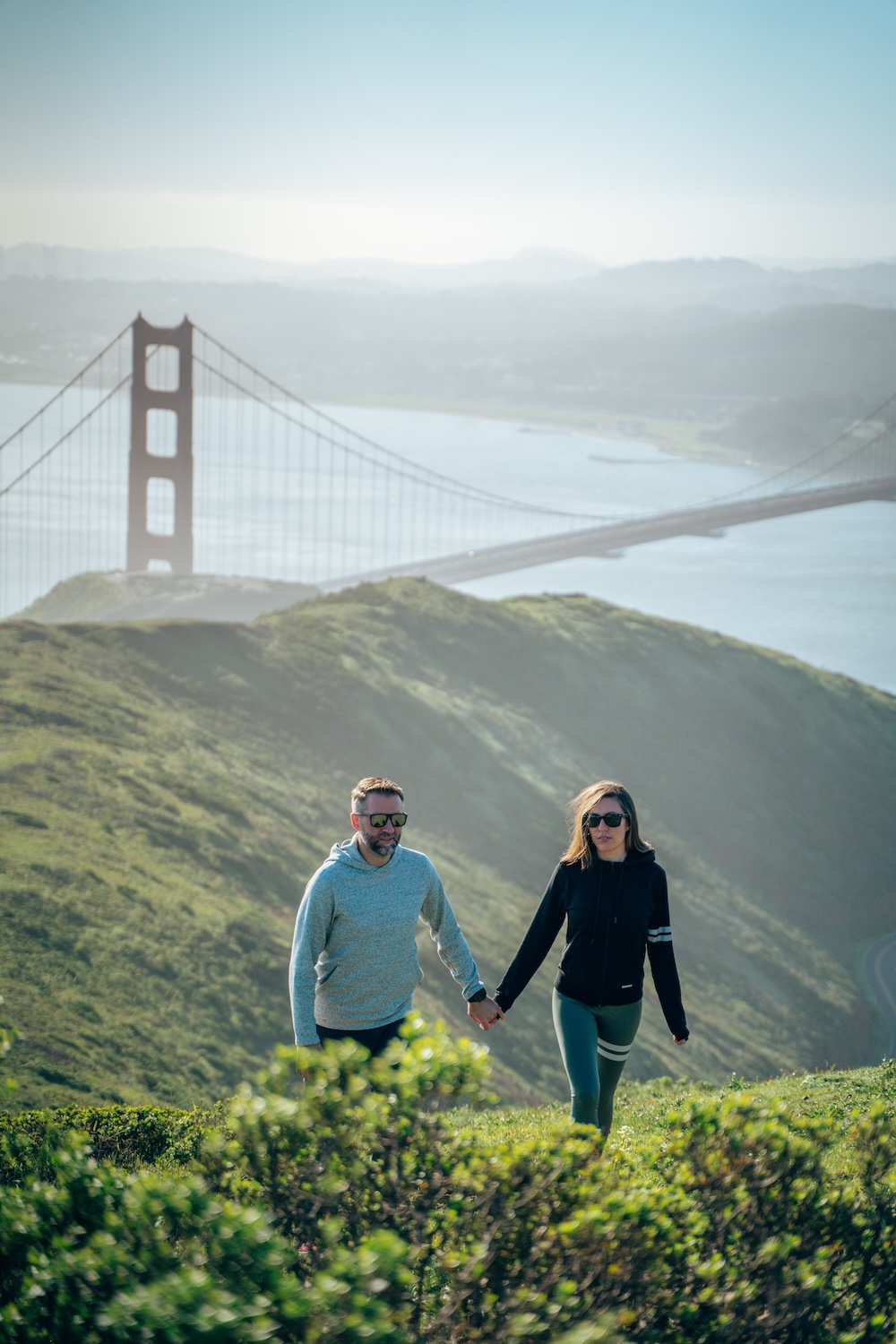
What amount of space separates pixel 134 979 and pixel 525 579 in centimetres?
12775

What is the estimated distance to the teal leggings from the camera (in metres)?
4.88

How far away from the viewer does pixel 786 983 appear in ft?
90.5

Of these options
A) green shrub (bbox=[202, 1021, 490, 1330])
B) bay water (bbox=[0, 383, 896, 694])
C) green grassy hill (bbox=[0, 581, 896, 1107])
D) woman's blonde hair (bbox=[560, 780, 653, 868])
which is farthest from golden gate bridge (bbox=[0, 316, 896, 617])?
green shrub (bbox=[202, 1021, 490, 1330])

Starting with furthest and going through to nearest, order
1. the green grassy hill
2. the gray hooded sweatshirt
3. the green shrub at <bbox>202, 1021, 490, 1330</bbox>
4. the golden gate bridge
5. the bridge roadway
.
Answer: the bridge roadway, the golden gate bridge, the green grassy hill, the gray hooded sweatshirt, the green shrub at <bbox>202, 1021, 490, 1330</bbox>

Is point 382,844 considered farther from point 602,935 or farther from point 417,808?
point 417,808

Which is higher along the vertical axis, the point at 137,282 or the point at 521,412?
the point at 137,282

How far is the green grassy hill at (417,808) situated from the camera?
1398 centimetres

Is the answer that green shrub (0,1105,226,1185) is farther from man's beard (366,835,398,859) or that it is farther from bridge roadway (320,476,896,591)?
bridge roadway (320,476,896,591)

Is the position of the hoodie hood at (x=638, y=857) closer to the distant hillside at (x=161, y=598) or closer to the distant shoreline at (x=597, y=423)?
the distant hillside at (x=161, y=598)

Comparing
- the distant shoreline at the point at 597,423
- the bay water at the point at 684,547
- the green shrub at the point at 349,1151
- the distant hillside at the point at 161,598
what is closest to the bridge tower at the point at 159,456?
the distant hillside at the point at 161,598

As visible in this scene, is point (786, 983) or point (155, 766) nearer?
point (155, 766)

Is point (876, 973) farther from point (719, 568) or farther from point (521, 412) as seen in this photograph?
point (521, 412)

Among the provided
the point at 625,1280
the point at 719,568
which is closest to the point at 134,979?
the point at 625,1280

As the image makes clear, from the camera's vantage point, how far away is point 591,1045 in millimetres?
4902
